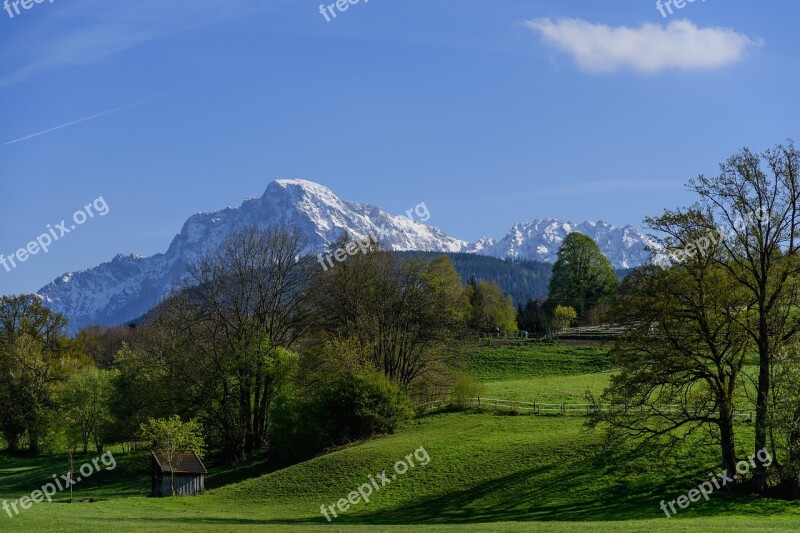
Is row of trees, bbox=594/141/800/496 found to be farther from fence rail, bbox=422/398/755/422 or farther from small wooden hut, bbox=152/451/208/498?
small wooden hut, bbox=152/451/208/498

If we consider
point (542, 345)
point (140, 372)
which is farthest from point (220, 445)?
point (542, 345)

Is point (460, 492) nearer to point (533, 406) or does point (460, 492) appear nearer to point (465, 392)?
point (533, 406)

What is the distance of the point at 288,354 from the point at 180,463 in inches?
531

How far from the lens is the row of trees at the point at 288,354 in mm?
62094

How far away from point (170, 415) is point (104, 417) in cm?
1578

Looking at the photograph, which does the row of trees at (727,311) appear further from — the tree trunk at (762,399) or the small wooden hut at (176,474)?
the small wooden hut at (176,474)

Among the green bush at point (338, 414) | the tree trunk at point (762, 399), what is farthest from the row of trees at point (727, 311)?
the green bush at point (338, 414)

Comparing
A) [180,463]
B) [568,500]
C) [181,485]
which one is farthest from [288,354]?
[568,500]

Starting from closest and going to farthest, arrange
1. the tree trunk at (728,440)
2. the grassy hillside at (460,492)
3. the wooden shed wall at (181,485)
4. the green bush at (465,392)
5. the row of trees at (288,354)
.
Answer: the grassy hillside at (460,492), the tree trunk at (728,440), the wooden shed wall at (181,485), the row of trees at (288,354), the green bush at (465,392)

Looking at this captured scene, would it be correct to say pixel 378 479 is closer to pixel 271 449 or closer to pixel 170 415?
pixel 271 449

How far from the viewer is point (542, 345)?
10381 cm

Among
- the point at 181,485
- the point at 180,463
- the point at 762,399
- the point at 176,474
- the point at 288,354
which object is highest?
the point at 288,354

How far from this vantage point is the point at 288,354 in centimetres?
6712

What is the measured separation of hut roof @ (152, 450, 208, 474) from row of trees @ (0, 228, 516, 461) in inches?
185
